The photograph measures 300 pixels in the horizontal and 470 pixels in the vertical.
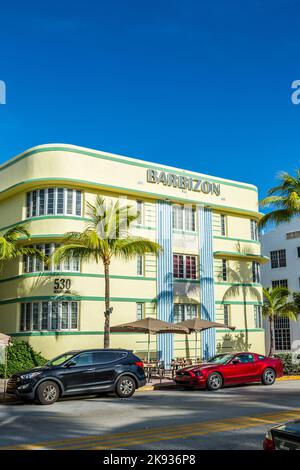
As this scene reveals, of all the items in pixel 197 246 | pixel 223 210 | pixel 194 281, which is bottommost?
pixel 194 281

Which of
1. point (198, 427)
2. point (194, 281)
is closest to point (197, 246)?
point (194, 281)

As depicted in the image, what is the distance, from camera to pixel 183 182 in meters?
30.8

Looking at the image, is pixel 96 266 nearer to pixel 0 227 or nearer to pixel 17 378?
pixel 0 227

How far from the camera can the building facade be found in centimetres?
4172

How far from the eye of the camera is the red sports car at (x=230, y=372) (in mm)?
19436

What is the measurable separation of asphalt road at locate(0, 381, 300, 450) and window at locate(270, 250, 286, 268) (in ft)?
85.5

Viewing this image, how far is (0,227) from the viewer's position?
2919 centimetres

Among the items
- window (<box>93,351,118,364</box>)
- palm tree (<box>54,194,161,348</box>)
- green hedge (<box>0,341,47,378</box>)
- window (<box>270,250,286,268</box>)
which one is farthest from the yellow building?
window (<box>270,250,286,268</box>)

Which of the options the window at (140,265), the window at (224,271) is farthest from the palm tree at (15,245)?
the window at (224,271)

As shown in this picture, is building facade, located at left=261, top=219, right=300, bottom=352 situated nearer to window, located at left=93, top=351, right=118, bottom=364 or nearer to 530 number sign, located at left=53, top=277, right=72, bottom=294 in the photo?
530 number sign, located at left=53, top=277, right=72, bottom=294

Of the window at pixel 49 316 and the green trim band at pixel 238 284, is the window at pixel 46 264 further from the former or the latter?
the green trim band at pixel 238 284

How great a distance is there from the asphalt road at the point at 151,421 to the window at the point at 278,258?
85.5 ft

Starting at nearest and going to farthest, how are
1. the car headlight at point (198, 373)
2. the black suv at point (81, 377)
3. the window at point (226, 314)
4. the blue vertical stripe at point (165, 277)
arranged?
the black suv at point (81, 377) < the car headlight at point (198, 373) < the blue vertical stripe at point (165, 277) < the window at point (226, 314)
